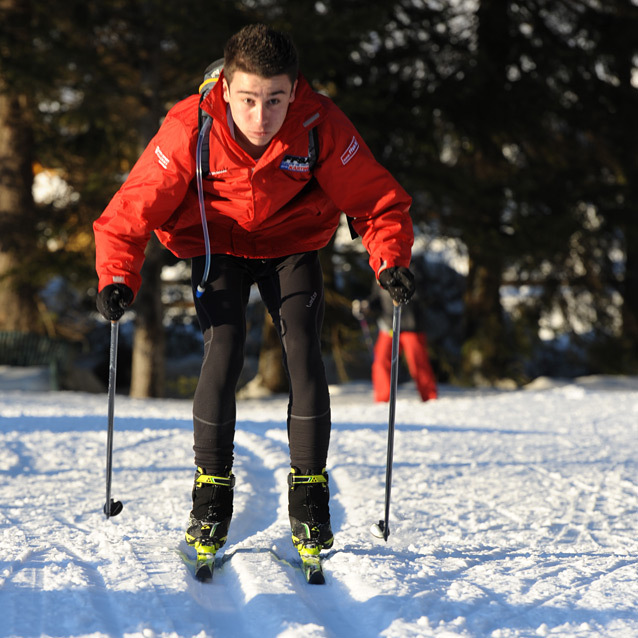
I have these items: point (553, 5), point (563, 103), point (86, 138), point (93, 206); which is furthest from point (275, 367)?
point (553, 5)

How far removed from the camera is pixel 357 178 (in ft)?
8.48

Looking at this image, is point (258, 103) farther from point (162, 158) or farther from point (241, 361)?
point (241, 361)

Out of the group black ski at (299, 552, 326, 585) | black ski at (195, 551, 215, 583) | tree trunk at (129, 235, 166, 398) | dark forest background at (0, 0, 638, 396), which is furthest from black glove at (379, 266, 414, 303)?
tree trunk at (129, 235, 166, 398)

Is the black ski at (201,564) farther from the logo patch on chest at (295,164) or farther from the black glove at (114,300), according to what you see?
the logo patch on chest at (295,164)

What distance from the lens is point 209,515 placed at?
257cm

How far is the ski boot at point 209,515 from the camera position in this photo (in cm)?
253

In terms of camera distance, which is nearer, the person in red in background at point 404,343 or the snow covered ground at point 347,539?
the snow covered ground at point 347,539

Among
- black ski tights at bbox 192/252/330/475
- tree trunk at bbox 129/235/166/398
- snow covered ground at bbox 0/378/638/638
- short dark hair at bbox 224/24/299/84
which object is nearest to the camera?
snow covered ground at bbox 0/378/638/638

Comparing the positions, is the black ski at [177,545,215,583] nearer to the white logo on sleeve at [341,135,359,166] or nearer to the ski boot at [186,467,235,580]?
the ski boot at [186,467,235,580]

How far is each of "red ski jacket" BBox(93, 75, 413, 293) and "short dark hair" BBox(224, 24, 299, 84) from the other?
0.34ft

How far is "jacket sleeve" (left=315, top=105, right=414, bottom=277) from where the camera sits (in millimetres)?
2545

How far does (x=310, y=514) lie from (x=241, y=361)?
1.96ft

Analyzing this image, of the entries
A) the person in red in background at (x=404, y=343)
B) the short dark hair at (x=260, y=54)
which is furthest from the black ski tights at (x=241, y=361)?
the person in red in background at (x=404, y=343)

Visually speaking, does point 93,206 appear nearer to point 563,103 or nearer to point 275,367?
point 275,367
